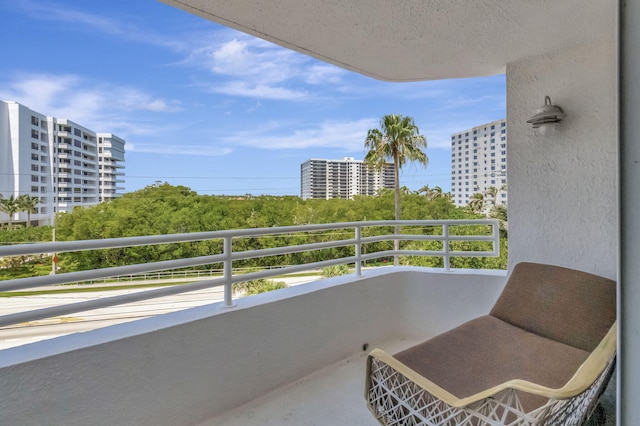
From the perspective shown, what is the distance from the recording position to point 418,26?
1940 mm

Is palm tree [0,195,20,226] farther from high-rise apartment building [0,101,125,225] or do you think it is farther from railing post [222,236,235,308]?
railing post [222,236,235,308]

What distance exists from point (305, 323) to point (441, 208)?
53.2ft

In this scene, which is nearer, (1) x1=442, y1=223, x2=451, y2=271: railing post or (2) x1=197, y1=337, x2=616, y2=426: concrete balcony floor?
(2) x1=197, y1=337, x2=616, y2=426: concrete balcony floor

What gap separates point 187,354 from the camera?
1.76m

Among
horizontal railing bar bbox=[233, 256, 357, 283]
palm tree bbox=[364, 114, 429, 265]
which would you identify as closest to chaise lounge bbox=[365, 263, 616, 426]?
horizontal railing bar bbox=[233, 256, 357, 283]

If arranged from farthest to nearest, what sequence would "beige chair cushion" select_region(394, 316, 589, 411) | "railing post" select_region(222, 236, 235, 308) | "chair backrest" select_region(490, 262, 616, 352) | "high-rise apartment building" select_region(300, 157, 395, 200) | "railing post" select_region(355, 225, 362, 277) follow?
"high-rise apartment building" select_region(300, 157, 395, 200), "railing post" select_region(355, 225, 362, 277), "railing post" select_region(222, 236, 235, 308), "chair backrest" select_region(490, 262, 616, 352), "beige chair cushion" select_region(394, 316, 589, 411)

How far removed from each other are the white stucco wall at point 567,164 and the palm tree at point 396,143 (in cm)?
1235

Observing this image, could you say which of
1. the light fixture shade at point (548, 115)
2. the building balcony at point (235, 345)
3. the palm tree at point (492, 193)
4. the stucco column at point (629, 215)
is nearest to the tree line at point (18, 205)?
the building balcony at point (235, 345)

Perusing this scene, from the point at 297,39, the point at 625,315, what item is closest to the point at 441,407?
the point at 625,315

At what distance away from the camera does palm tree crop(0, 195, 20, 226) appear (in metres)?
13.0

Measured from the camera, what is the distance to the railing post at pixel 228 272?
1929 mm

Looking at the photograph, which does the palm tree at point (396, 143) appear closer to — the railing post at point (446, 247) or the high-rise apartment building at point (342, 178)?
the high-rise apartment building at point (342, 178)

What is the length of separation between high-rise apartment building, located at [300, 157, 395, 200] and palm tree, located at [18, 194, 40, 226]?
12199 mm

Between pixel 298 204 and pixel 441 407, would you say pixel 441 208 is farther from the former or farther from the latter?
pixel 441 407
